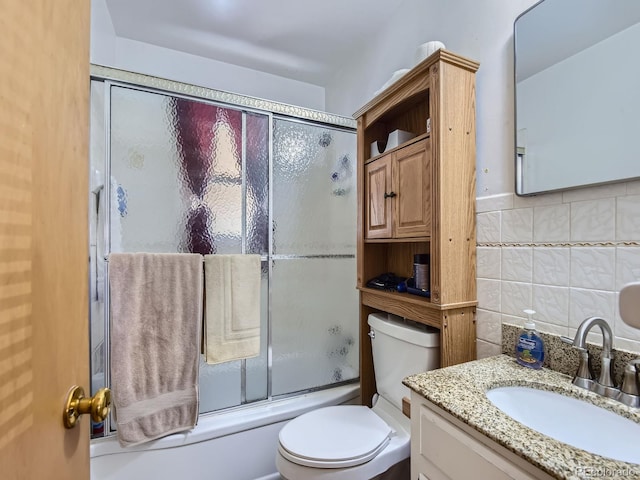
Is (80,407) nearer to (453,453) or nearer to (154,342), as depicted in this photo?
(453,453)

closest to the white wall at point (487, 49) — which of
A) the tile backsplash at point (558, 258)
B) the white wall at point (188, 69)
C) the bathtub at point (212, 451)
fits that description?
the tile backsplash at point (558, 258)

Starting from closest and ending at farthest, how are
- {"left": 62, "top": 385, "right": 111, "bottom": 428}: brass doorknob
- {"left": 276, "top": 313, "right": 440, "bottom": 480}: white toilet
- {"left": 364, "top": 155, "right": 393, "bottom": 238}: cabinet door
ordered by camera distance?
1. {"left": 62, "top": 385, "right": 111, "bottom": 428}: brass doorknob
2. {"left": 276, "top": 313, "right": 440, "bottom": 480}: white toilet
3. {"left": 364, "top": 155, "right": 393, "bottom": 238}: cabinet door

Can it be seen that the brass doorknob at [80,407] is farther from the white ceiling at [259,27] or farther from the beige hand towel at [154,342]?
the white ceiling at [259,27]

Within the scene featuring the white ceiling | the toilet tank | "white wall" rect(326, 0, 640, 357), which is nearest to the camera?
"white wall" rect(326, 0, 640, 357)

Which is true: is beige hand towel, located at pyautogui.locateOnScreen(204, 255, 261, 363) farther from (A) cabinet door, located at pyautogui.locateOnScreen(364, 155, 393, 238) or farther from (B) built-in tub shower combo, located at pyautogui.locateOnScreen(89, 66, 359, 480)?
(A) cabinet door, located at pyautogui.locateOnScreen(364, 155, 393, 238)

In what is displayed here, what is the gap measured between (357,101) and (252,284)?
1442mm

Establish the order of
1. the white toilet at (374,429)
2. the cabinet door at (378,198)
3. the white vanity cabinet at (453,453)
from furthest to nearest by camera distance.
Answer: the cabinet door at (378,198) < the white toilet at (374,429) < the white vanity cabinet at (453,453)

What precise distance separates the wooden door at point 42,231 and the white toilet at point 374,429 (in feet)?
2.44

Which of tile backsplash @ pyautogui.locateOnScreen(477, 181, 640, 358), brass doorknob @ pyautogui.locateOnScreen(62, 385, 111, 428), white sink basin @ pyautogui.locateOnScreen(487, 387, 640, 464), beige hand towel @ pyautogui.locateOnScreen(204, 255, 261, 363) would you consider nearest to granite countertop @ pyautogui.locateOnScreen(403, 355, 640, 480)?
white sink basin @ pyautogui.locateOnScreen(487, 387, 640, 464)

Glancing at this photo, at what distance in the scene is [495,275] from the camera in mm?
1122

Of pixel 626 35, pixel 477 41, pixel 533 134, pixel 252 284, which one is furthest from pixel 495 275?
pixel 252 284

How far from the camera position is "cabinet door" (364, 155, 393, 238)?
141 cm

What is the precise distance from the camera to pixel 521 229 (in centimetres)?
104

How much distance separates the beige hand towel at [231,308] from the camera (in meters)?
1.44
